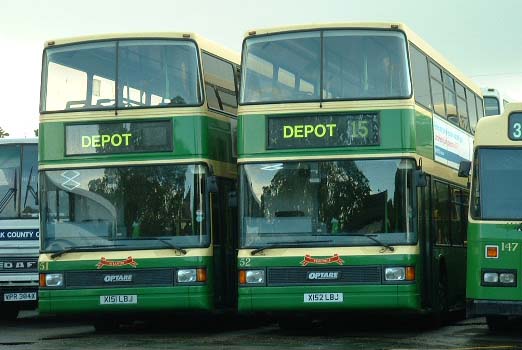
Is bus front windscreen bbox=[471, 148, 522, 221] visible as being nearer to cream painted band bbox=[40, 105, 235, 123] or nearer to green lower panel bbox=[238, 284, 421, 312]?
green lower panel bbox=[238, 284, 421, 312]

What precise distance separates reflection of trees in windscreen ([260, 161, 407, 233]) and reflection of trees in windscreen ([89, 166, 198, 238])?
1365mm

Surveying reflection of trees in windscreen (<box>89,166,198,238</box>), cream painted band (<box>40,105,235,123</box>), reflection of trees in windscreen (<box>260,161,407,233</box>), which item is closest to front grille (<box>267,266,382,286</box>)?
reflection of trees in windscreen (<box>260,161,407,233</box>)

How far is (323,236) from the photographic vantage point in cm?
1730

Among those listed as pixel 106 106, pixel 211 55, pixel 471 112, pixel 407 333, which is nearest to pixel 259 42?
pixel 211 55

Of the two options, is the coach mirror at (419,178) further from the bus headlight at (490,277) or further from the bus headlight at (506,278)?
the bus headlight at (506,278)

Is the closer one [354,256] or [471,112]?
[354,256]

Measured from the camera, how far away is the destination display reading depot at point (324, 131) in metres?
17.4

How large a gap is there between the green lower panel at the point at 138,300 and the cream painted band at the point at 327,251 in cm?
98

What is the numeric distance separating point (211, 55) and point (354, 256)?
13.7 ft

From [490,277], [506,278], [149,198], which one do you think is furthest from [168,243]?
[506,278]

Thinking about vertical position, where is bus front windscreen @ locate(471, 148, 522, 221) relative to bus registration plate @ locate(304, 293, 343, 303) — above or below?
above

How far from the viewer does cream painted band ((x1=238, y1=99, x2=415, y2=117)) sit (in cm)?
1728

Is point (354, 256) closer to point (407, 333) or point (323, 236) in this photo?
point (323, 236)

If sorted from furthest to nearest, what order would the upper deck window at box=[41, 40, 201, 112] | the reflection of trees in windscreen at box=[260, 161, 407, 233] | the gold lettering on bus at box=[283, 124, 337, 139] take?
the upper deck window at box=[41, 40, 201, 112], the gold lettering on bus at box=[283, 124, 337, 139], the reflection of trees in windscreen at box=[260, 161, 407, 233]
